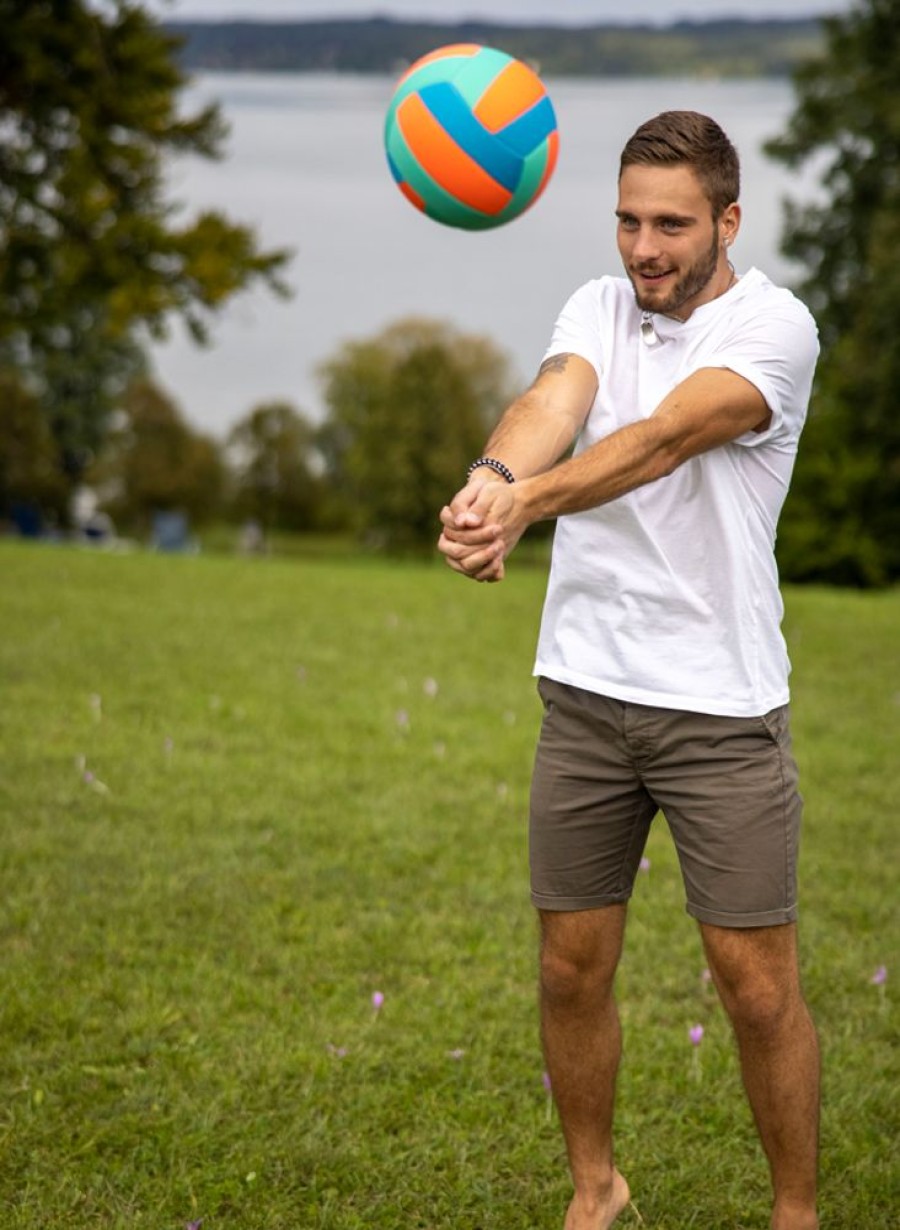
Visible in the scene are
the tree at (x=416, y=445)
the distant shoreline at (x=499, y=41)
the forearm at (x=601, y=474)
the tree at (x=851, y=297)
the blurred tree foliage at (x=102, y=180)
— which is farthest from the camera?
the tree at (x=416, y=445)

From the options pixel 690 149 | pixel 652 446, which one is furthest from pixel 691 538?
pixel 690 149

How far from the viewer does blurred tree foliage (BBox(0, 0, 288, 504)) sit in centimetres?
2156

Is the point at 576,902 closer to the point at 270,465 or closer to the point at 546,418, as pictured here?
the point at 546,418

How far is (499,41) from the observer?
1235 centimetres

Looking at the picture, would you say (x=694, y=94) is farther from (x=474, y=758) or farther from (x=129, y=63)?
(x=129, y=63)

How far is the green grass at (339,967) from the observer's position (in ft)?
13.1

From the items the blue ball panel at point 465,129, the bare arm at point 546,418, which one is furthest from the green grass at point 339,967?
the blue ball panel at point 465,129

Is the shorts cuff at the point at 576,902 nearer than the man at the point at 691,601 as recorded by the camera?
No

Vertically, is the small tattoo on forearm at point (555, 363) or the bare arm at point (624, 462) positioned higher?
the small tattoo on forearm at point (555, 363)

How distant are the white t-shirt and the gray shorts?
69 mm

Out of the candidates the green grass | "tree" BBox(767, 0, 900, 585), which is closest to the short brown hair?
the green grass

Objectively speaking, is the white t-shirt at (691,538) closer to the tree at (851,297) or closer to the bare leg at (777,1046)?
the bare leg at (777,1046)

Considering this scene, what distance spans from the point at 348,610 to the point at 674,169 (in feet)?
32.9

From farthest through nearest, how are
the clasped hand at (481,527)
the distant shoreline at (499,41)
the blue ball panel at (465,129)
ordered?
the distant shoreline at (499,41)
the blue ball panel at (465,129)
the clasped hand at (481,527)
